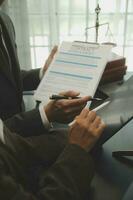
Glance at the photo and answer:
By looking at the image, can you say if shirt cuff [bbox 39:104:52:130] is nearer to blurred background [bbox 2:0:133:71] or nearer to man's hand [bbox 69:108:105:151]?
man's hand [bbox 69:108:105:151]

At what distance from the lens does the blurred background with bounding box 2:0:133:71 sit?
1.95m

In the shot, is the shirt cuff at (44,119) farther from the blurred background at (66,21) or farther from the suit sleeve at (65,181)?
the blurred background at (66,21)

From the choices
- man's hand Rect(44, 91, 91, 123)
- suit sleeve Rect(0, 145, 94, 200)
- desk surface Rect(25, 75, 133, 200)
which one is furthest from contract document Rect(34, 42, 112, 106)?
suit sleeve Rect(0, 145, 94, 200)

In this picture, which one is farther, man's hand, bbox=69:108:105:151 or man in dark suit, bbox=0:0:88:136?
man in dark suit, bbox=0:0:88:136

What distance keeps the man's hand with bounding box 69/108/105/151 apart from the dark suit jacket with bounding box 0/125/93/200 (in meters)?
0.03

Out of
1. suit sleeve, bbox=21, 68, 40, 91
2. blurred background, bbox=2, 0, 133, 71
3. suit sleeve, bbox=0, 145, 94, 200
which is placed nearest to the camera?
suit sleeve, bbox=0, 145, 94, 200

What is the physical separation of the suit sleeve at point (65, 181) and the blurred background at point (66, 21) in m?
1.50

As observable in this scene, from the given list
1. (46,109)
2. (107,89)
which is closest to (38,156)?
(46,109)

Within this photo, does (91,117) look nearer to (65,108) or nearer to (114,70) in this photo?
(65,108)

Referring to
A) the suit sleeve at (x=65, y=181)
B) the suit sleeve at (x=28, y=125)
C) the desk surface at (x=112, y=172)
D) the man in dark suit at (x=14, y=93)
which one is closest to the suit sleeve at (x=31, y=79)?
the man in dark suit at (x=14, y=93)

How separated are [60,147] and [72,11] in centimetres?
139

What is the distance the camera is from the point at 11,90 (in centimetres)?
113

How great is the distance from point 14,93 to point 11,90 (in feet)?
0.07

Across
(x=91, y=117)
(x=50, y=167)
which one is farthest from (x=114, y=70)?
(x=50, y=167)
